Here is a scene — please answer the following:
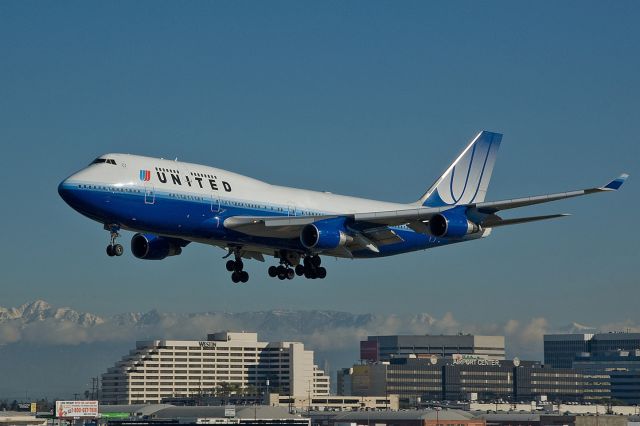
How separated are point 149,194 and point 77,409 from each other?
92.4 metres

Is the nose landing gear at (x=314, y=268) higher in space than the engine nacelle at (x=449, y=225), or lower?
lower

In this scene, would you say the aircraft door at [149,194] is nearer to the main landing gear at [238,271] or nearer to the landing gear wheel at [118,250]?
the landing gear wheel at [118,250]

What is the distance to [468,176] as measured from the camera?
118 m

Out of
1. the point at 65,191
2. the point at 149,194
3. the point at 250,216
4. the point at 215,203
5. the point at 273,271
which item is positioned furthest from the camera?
the point at 273,271

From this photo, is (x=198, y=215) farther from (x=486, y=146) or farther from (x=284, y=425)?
(x=284, y=425)

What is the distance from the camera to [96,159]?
89.2 meters

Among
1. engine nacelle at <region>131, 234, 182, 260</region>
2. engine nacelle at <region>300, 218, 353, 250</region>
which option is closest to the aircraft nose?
engine nacelle at <region>131, 234, 182, 260</region>

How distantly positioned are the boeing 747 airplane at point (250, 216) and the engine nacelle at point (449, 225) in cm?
7

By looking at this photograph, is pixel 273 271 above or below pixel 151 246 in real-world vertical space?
below

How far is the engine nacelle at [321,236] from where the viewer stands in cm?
9431

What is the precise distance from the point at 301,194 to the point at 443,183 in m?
20.3

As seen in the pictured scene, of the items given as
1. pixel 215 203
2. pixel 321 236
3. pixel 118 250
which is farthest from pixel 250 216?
pixel 118 250

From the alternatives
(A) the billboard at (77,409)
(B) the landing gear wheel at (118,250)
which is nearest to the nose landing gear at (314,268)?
(B) the landing gear wheel at (118,250)

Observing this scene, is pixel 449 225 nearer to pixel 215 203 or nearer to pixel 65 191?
pixel 215 203
